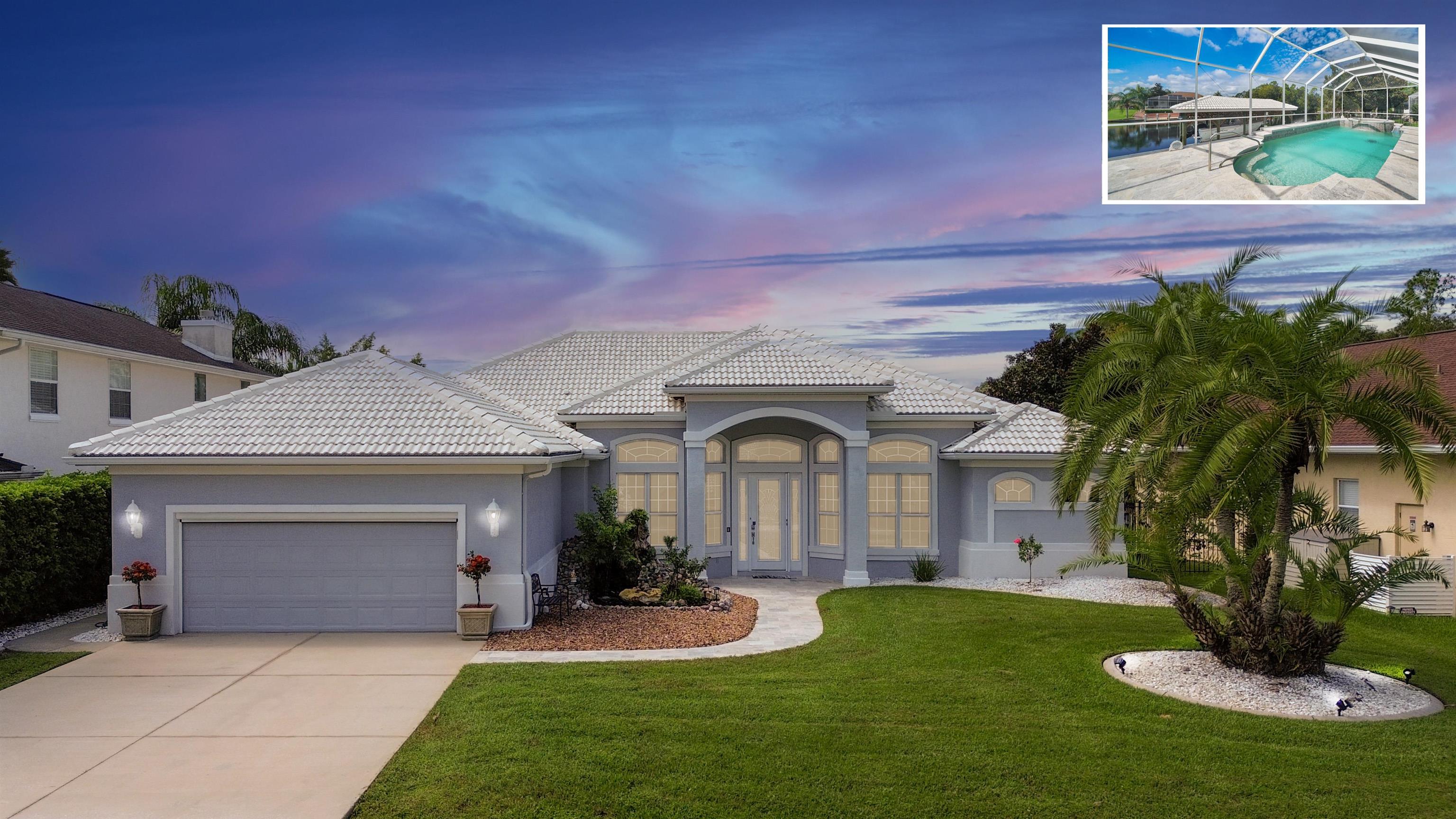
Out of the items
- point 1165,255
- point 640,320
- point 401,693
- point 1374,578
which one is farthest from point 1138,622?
point 640,320

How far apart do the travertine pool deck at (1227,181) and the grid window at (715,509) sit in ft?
32.9

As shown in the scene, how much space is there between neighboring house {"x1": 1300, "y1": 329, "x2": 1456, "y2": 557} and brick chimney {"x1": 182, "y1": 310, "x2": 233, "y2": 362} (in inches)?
1201

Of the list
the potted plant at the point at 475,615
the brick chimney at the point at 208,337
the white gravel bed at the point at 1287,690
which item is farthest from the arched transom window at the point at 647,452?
the brick chimney at the point at 208,337

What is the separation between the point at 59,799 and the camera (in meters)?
7.03

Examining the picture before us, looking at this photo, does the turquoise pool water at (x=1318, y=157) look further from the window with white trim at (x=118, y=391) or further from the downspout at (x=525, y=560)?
the window with white trim at (x=118, y=391)

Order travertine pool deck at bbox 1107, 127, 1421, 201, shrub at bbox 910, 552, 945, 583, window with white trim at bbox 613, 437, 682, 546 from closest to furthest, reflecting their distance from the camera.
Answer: travertine pool deck at bbox 1107, 127, 1421, 201 → shrub at bbox 910, 552, 945, 583 → window with white trim at bbox 613, 437, 682, 546

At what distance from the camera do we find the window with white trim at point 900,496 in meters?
18.6

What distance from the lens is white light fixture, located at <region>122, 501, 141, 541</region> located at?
1283cm

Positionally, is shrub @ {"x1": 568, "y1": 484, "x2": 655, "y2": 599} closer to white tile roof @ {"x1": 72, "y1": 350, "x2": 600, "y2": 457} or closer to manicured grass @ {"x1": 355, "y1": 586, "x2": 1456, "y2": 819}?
white tile roof @ {"x1": 72, "y1": 350, "x2": 600, "y2": 457}

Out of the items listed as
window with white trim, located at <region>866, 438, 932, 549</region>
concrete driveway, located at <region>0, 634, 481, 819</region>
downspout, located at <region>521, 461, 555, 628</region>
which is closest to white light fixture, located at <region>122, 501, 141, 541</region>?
concrete driveway, located at <region>0, 634, 481, 819</region>

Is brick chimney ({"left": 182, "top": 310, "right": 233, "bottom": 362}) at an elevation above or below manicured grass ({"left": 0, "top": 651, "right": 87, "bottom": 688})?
above

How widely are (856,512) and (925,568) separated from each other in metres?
2.09

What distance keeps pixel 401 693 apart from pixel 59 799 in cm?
337

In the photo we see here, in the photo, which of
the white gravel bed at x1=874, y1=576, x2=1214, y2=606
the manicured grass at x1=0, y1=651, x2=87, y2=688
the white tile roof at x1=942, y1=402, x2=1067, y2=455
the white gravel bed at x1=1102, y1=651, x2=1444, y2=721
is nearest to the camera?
the white gravel bed at x1=1102, y1=651, x2=1444, y2=721
